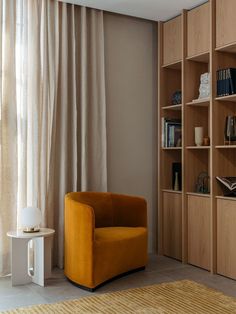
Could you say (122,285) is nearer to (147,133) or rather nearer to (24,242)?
(24,242)

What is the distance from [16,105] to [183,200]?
1.94 meters

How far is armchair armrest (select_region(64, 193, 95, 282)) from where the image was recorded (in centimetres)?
349

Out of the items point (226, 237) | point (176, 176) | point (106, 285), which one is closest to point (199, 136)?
point (176, 176)

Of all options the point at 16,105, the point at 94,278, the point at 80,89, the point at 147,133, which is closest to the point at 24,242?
the point at 94,278

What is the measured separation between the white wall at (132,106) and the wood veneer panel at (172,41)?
283mm

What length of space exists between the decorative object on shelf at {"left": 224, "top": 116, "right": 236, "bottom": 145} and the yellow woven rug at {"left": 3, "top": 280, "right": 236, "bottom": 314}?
1.39 m

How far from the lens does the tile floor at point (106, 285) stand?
11.1 feet

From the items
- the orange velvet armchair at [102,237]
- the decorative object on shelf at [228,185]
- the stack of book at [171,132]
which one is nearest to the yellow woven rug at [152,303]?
the orange velvet armchair at [102,237]

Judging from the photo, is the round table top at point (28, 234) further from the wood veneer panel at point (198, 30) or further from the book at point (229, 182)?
the wood veneer panel at point (198, 30)

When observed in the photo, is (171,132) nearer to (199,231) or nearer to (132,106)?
(132,106)

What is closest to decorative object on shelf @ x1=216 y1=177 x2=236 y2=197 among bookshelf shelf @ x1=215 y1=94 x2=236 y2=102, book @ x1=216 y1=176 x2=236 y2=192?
book @ x1=216 y1=176 x2=236 y2=192

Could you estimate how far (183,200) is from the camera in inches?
174

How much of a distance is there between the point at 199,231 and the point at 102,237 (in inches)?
44.5

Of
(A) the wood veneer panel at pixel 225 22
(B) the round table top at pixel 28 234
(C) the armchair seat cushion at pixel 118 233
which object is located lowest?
(C) the armchair seat cushion at pixel 118 233
